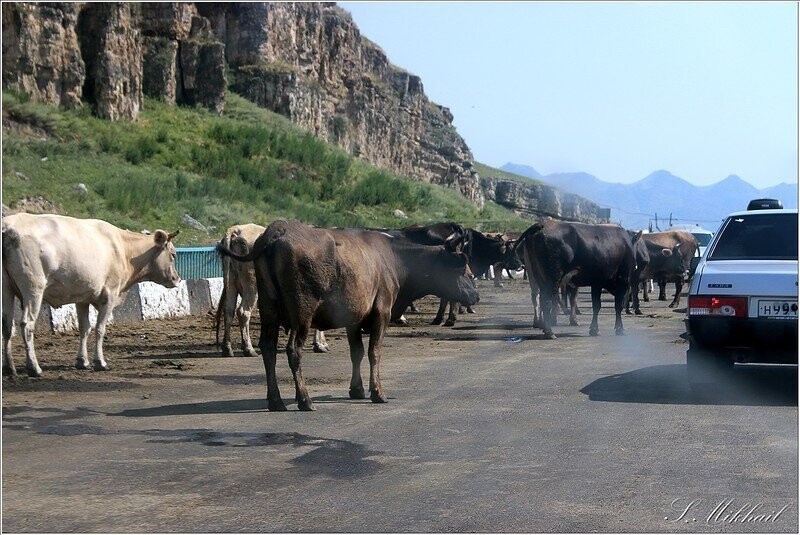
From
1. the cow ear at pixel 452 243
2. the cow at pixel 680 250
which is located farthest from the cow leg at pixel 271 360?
the cow at pixel 680 250

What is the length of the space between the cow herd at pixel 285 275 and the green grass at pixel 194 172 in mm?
19090

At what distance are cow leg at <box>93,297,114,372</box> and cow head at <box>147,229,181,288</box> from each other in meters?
1.36

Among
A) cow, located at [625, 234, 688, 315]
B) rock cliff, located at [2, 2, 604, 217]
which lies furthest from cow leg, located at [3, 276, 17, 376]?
rock cliff, located at [2, 2, 604, 217]

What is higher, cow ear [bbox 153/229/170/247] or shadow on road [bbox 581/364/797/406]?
cow ear [bbox 153/229/170/247]

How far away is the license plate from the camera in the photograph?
1142 centimetres

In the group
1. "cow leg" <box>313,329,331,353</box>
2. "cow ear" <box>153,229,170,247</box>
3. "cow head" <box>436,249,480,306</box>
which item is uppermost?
"cow ear" <box>153,229,170,247</box>

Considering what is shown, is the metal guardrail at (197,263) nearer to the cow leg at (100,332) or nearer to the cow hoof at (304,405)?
the cow leg at (100,332)

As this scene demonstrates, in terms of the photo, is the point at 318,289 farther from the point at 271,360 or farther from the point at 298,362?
the point at 271,360

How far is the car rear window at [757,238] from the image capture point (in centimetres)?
1291

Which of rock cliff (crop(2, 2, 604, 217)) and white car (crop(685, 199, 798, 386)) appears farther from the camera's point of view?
rock cliff (crop(2, 2, 604, 217))

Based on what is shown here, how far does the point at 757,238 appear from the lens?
43.0 feet

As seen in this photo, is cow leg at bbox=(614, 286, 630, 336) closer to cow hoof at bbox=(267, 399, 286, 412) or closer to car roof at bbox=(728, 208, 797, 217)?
car roof at bbox=(728, 208, 797, 217)

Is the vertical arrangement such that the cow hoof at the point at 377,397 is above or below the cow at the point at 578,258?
below

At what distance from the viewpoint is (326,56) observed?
9738 centimetres
